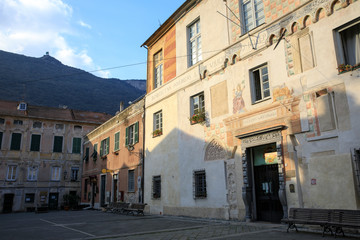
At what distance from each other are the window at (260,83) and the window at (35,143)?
27156 millimetres

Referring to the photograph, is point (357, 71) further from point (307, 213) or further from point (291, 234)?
point (291, 234)

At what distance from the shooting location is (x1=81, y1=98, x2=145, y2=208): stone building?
62.6 feet

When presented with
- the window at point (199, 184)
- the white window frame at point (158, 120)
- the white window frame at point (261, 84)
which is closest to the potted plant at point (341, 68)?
the white window frame at point (261, 84)

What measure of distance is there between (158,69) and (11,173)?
69.2ft

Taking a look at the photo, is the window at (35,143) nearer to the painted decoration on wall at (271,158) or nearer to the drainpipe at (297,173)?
the painted decoration on wall at (271,158)

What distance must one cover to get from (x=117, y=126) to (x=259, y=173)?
14732 mm

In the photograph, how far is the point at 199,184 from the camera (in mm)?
13438

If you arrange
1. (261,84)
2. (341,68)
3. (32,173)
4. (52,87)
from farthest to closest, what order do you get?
(52,87)
(32,173)
(261,84)
(341,68)

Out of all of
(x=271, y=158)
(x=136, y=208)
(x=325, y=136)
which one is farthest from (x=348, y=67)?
(x=136, y=208)

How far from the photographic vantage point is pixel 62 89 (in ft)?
424

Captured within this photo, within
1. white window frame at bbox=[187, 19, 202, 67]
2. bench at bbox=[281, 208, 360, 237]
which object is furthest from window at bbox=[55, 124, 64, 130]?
bench at bbox=[281, 208, 360, 237]

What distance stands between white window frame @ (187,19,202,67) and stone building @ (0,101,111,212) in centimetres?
2245

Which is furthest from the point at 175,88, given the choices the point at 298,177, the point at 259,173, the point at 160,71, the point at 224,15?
the point at 298,177

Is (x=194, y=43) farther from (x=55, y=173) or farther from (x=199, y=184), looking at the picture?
(x=55, y=173)
